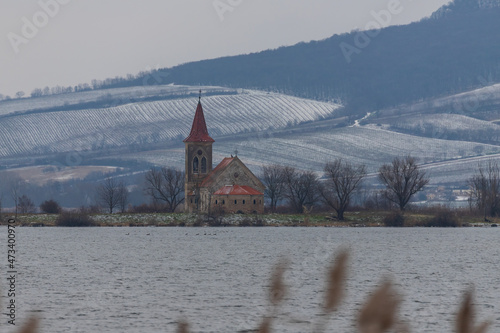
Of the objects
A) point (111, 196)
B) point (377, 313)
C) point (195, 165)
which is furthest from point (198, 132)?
point (377, 313)

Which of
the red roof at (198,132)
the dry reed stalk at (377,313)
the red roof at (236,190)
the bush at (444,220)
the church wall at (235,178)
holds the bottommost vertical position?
the dry reed stalk at (377,313)

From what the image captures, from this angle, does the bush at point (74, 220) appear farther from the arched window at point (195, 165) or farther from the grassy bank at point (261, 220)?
the arched window at point (195, 165)

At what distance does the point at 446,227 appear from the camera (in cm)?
9212

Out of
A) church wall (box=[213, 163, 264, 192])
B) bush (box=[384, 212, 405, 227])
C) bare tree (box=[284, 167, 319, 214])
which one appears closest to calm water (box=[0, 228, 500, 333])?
bush (box=[384, 212, 405, 227])

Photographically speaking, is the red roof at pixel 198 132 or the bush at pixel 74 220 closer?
the bush at pixel 74 220

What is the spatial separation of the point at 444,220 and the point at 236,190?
72.5 feet

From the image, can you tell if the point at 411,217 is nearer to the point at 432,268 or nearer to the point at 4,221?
the point at 4,221

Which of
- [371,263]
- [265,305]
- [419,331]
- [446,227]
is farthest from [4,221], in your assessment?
[419,331]

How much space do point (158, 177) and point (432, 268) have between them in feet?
240

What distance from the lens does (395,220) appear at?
88.3 m

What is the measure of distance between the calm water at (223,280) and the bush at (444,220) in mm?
17770

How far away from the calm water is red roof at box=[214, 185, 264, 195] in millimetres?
29389

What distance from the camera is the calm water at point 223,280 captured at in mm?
25638

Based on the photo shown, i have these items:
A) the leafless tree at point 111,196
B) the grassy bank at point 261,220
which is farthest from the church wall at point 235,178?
the leafless tree at point 111,196
